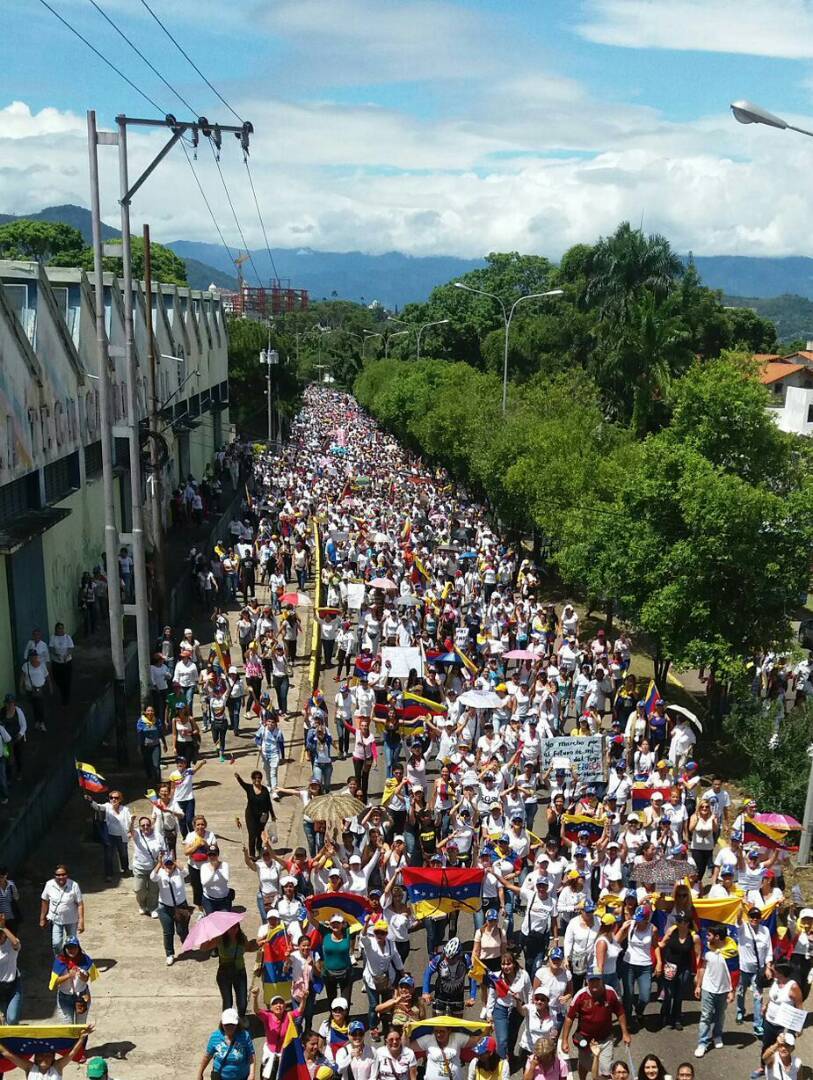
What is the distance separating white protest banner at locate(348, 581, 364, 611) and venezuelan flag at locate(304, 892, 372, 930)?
13394 millimetres

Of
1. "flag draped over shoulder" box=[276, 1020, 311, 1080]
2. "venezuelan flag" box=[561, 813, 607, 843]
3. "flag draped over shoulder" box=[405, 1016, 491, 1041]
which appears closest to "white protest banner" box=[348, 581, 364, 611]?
"venezuelan flag" box=[561, 813, 607, 843]

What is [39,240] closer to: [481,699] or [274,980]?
[481,699]

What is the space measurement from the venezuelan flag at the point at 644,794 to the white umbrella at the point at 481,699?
2.75 meters

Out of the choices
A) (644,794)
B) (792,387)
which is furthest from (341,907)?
(792,387)

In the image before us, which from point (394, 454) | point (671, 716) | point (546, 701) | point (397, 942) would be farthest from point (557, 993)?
point (394, 454)

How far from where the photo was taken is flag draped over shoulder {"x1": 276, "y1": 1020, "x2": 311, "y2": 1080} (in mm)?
7980

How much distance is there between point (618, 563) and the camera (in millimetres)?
19531

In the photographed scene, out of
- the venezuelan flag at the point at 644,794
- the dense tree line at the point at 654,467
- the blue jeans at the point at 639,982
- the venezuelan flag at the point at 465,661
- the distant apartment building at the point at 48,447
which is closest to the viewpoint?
the blue jeans at the point at 639,982

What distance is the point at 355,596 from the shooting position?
2384 cm

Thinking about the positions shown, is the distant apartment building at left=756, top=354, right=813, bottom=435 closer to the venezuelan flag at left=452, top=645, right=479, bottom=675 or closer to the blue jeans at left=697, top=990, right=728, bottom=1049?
the venezuelan flag at left=452, top=645, right=479, bottom=675

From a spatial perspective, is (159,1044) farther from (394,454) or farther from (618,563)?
(394,454)

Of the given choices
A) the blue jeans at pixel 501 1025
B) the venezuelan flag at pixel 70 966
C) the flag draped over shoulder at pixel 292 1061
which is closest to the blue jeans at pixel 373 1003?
the blue jeans at pixel 501 1025

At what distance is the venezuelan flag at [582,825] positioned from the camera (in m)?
12.6

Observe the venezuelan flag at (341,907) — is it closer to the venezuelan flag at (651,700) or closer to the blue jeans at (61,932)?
the blue jeans at (61,932)
